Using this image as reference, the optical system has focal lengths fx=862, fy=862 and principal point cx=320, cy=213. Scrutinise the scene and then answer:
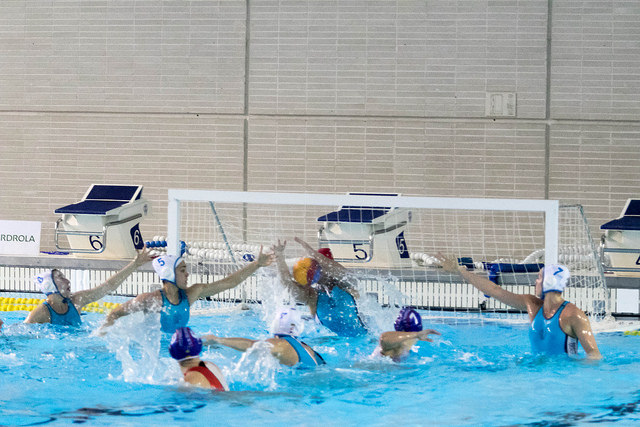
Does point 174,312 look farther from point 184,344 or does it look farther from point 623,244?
point 623,244

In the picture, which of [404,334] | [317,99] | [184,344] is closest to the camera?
[184,344]

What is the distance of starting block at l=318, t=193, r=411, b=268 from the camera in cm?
864

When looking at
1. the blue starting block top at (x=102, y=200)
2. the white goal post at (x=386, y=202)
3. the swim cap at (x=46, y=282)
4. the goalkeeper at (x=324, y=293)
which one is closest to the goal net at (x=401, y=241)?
the white goal post at (x=386, y=202)

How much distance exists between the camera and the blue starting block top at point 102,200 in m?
9.09

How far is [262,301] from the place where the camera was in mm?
7883

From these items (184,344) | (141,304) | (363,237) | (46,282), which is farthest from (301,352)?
(363,237)

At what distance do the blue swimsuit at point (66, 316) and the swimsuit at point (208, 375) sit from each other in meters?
2.51

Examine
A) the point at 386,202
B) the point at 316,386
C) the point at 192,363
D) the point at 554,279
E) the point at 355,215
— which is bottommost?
the point at 316,386

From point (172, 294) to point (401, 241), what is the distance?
341cm

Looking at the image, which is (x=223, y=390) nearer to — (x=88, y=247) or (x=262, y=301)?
(x=262, y=301)

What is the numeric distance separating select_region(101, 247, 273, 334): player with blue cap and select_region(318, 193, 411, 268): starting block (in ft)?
8.12

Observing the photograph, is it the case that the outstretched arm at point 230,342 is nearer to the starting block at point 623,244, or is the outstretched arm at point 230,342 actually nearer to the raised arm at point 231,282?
the raised arm at point 231,282

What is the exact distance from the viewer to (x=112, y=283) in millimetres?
6688

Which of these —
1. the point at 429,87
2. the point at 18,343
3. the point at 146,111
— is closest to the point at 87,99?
the point at 146,111
